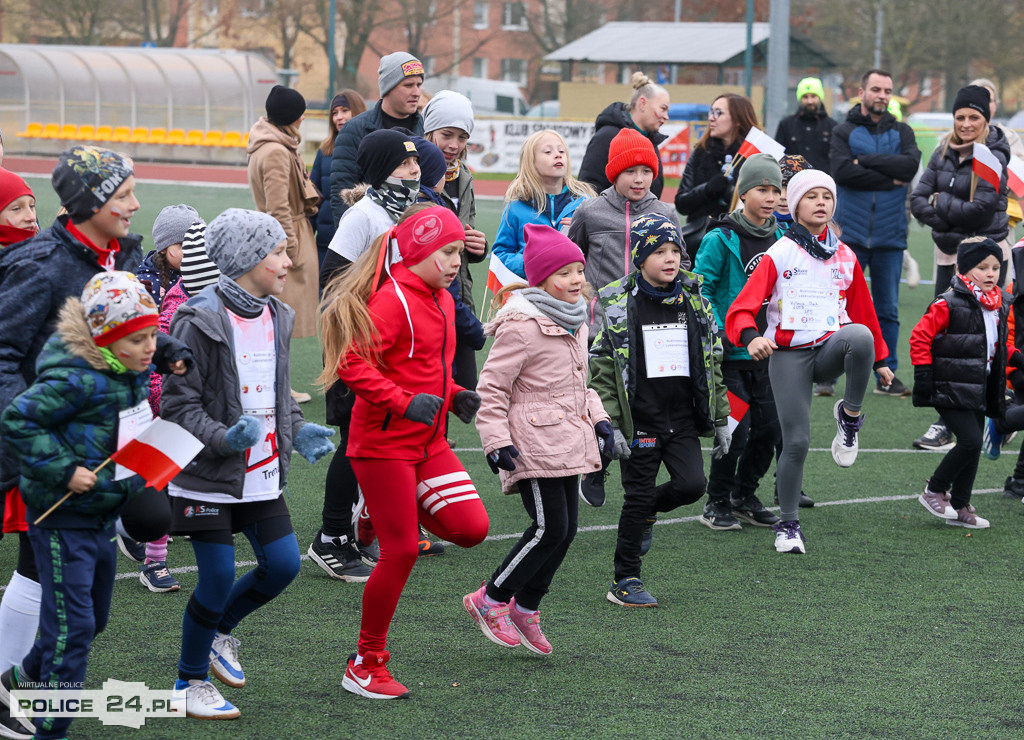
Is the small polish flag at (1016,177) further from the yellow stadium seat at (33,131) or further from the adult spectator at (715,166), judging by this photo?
the yellow stadium seat at (33,131)

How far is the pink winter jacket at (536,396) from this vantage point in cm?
492

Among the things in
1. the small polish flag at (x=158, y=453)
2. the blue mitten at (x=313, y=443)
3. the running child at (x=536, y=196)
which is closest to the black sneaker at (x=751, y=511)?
the running child at (x=536, y=196)

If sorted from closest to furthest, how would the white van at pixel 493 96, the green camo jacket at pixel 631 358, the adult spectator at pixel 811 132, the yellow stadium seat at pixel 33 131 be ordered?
the green camo jacket at pixel 631 358
the adult spectator at pixel 811 132
the yellow stadium seat at pixel 33 131
the white van at pixel 493 96

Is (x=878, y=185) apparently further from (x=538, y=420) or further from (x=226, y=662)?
(x=226, y=662)

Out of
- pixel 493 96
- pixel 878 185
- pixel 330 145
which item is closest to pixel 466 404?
pixel 330 145

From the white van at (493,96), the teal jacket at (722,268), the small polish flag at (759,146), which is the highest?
the white van at (493,96)

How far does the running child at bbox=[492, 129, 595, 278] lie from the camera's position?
698cm

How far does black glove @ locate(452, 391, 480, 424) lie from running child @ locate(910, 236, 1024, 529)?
321 cm

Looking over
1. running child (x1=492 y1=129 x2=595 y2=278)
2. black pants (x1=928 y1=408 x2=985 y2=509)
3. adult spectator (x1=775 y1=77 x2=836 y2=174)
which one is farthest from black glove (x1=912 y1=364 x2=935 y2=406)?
adult spectator (x1=775 y1=77 x2=836 y2=174)

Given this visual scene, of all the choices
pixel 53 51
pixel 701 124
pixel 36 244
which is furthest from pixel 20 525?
pixel 53 51

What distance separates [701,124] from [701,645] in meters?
27.2

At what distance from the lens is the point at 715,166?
923 cm

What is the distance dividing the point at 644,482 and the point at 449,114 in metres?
2.18

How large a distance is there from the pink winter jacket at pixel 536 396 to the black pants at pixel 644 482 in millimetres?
625
